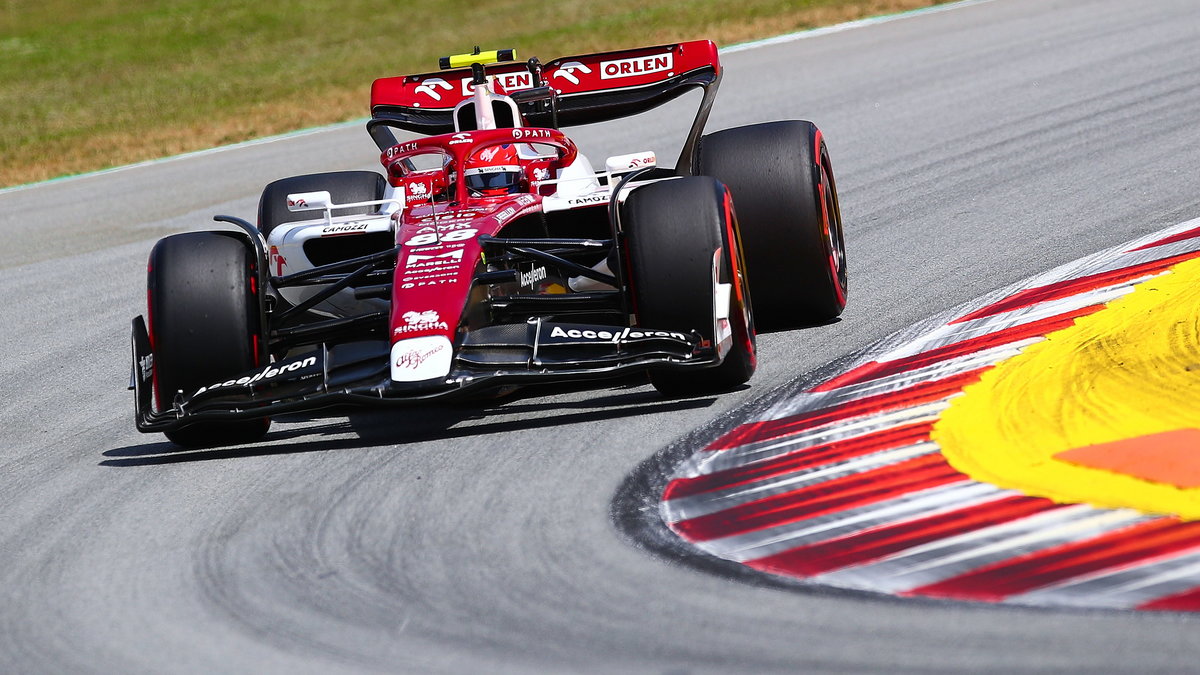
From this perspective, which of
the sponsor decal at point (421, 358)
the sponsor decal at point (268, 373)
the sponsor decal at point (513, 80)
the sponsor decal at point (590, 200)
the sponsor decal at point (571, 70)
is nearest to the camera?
the sponsor decal at point (421, 358)

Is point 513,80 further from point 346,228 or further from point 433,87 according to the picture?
point 346,228

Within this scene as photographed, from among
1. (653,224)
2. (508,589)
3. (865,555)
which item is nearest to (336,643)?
(508,589)

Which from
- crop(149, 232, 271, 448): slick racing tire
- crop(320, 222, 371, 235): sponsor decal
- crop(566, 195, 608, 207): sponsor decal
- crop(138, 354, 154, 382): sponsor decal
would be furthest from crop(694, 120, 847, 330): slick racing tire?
crop(138, 354, 154, 382): sponsor decal

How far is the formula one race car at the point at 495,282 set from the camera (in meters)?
5.92

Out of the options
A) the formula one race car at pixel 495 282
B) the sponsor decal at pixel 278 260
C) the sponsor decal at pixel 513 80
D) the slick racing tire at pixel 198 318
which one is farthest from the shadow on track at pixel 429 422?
the sponsor decal at pixel 513 80

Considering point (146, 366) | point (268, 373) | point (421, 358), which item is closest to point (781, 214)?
point (421, 358)

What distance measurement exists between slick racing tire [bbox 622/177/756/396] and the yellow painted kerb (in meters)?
0.97

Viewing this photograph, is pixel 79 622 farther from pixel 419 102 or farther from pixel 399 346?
pixel 419 102

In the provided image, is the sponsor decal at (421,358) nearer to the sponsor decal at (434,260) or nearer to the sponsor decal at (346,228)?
the sponsor decal at (434,260)

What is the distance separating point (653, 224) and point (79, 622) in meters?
2.74

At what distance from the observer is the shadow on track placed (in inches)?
245

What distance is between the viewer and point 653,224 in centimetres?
614

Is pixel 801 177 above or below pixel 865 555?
above

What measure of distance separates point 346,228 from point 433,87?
203 cm
